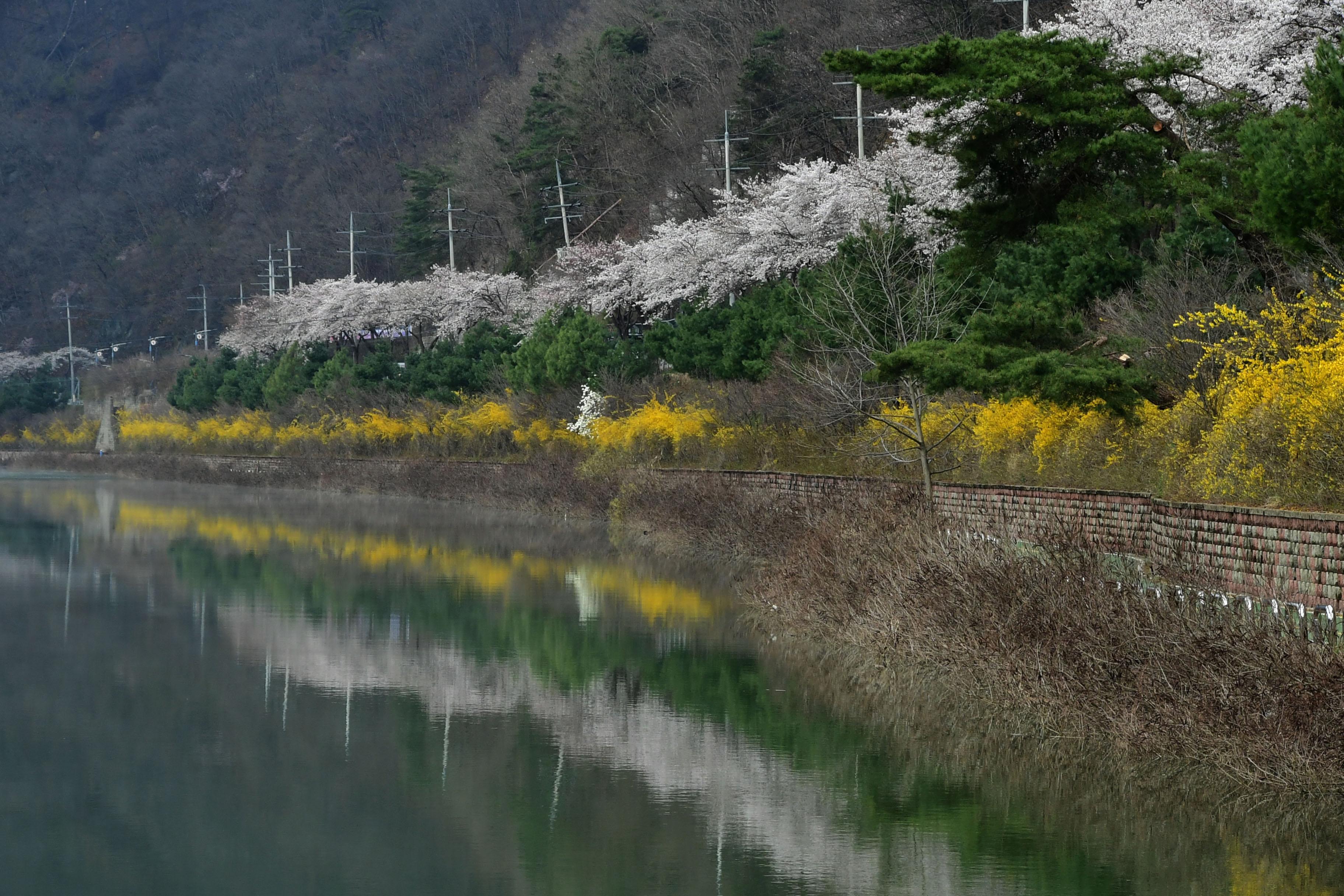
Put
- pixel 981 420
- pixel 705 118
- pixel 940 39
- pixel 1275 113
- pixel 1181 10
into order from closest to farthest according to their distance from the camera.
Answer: pixel 1275 113, pixel 940 39, pixel 981 420, pixel 1181 10, pixel 705 118

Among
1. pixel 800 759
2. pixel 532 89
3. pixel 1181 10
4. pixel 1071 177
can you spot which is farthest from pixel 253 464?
pixel 800 759

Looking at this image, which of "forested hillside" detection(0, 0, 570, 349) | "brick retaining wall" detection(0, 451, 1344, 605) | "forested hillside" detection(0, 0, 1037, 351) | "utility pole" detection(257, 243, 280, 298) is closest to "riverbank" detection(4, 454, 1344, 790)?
"brick retaining wall" detection(0, 451, 1344, 605)

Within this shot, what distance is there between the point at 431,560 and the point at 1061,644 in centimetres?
2332

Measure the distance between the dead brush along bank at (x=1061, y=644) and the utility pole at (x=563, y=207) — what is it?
183 feet

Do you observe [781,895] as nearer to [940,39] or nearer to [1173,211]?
[940,39]

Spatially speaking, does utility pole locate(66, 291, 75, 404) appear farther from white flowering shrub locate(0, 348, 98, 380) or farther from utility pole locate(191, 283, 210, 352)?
utility pole locate(191, 283, 210, 352)

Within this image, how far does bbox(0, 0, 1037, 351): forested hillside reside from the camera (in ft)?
227

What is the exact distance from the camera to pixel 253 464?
85.6m

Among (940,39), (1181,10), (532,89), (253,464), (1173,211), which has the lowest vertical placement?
(253,464)

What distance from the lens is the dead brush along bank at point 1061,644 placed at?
39.1 feet

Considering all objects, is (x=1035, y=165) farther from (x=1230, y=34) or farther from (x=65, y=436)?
(x=65, y=436)

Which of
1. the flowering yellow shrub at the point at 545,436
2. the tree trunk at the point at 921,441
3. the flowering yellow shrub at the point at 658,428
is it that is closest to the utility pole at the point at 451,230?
the flowering yellow shrub at the point at 545,436

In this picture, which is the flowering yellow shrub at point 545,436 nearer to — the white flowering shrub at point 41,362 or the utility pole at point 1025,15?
the utility pole at point 1025,15

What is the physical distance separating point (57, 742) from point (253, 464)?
71.2 meters
